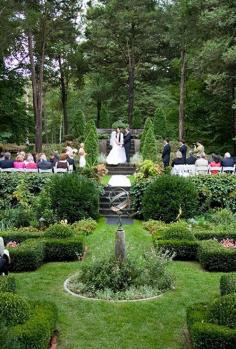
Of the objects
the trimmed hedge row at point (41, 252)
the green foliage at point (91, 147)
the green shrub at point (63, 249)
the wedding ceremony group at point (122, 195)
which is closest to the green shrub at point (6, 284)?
the wedding ceremony group at point (122, 195)

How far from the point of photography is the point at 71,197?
15367mm

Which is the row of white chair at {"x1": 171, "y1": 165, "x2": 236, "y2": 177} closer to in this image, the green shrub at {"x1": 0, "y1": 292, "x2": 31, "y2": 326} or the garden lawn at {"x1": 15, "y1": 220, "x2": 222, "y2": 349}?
the garden lawn at {"x1": 15, "y1": 220, "x2": 222, "y2": 349}

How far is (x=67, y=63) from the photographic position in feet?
132

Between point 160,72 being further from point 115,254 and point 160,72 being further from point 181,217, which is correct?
point 115,254

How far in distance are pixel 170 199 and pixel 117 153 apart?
→ 12308 millimetres

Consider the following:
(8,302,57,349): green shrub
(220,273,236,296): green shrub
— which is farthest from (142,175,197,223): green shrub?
(8,302,57,349): green shrub

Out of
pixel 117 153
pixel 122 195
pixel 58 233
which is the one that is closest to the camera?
pixel 58 233

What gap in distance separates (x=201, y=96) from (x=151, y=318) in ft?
104

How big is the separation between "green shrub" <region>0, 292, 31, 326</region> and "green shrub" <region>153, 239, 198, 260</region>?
5545 mm

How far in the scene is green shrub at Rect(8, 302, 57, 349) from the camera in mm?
6145

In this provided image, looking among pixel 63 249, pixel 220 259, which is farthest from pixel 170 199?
pixel 63 249

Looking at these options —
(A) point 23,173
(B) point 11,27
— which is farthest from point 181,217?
(B) point 11,27

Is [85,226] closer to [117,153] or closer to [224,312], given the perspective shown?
[224,312]

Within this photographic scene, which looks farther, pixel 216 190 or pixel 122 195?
pixel 216 190
